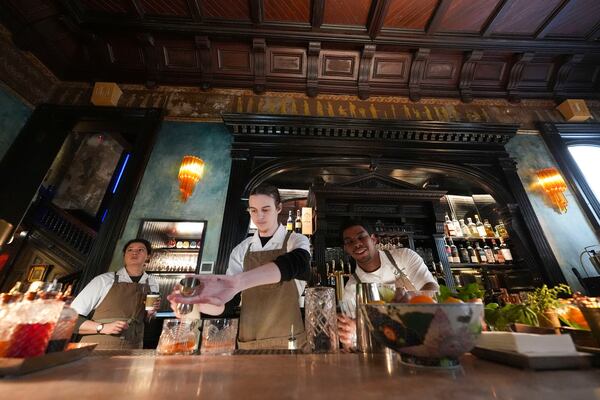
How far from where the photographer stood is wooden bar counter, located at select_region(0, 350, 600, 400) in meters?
0.43

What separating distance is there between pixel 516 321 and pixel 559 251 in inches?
137

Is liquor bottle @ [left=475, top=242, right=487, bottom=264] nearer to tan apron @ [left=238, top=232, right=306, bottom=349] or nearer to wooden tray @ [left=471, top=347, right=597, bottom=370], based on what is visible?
tan apron @ [left=238, top=232, right=306, bottom=349]

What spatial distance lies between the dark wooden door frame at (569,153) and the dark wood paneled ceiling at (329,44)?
31.0 inches

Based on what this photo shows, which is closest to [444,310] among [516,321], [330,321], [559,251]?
[330,321]

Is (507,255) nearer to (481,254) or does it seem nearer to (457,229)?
(481,254)

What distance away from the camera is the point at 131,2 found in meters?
3.38

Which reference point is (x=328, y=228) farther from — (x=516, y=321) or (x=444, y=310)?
(x=444, y=310)

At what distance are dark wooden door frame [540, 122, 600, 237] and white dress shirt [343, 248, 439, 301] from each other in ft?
11.9

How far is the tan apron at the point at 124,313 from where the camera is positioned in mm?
2057

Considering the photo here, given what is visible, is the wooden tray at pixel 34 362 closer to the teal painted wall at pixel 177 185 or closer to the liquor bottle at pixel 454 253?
the teal painted wall at pixel 177 185

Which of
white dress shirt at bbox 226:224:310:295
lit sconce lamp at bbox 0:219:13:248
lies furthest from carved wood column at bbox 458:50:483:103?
lit sconce lamp at bbox 0:219:13:248

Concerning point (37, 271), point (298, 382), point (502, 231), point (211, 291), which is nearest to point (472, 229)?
point (502, 231)

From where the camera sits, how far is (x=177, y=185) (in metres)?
3.51

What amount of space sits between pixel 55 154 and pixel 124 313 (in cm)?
313
